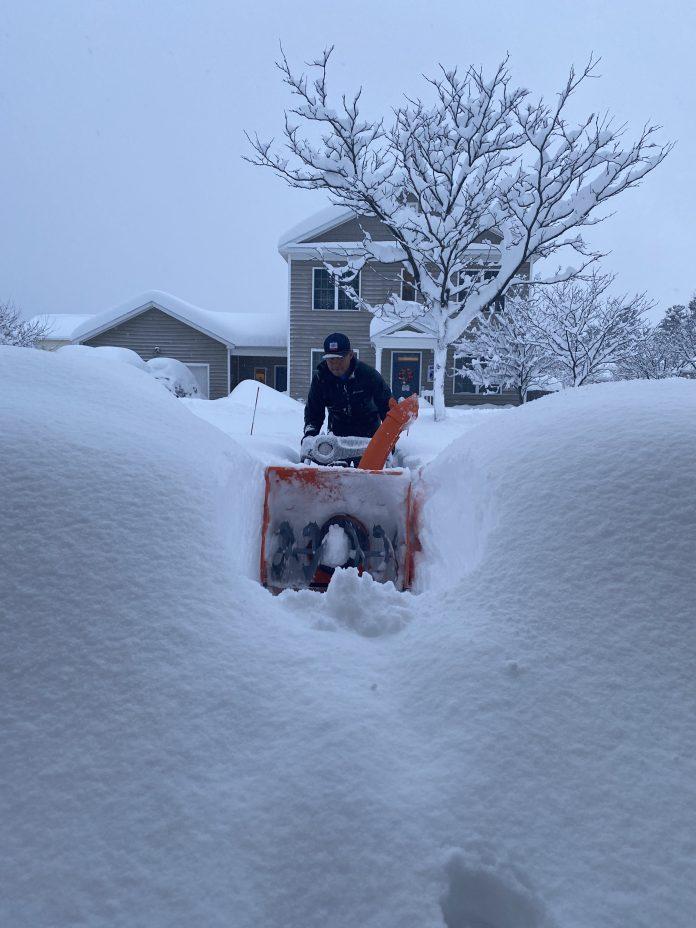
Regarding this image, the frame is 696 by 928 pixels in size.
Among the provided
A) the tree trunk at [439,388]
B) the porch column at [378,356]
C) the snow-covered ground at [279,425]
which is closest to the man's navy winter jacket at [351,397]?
the snow-covered ground at [279,425]

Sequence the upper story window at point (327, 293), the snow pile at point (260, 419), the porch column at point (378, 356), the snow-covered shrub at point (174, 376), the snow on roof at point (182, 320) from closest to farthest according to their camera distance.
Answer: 1. the snow pile at point (260, 419)
2. the snow-covered shrub at point (174, 376)
3. the porch column at point (378, 356)
4. the upper story window at point (327, 293)
5. the snow on roof at point (182, 320)

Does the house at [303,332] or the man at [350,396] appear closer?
the man at [350,396]

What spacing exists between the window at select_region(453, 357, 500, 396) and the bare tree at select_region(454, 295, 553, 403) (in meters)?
0.37

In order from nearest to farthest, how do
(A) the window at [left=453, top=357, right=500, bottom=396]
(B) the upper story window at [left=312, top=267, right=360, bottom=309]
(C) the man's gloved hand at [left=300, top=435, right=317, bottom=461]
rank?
(C) the man's gloved hand at [left=300, top=435, right=317, bottom=461] → (B) the upper story window at [left=312, top=267, right=360, bottom=309] → (A) the window at [left=453, top=357, right=500, bottom=396]

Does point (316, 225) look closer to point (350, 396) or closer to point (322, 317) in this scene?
point (322, 317)

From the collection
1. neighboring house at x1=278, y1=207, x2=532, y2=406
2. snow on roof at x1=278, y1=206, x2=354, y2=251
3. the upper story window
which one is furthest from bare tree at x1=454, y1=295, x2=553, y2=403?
snow on roof at x1=278, y1=206, x2=354, y2=251

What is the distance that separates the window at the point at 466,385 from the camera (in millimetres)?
19625

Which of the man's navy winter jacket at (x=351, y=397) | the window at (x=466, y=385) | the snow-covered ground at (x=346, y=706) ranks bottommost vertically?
the snow-covered ground at (x=346, y=706)

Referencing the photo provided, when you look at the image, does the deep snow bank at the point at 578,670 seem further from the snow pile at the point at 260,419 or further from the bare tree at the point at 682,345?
the bare tree at the point at 682,345

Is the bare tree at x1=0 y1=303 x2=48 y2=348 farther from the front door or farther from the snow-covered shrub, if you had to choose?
the front door

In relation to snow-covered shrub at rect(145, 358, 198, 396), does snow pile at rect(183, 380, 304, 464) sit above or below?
below

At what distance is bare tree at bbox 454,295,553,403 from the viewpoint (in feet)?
56.9

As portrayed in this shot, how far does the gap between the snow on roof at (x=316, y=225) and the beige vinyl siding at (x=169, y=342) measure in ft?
14.8

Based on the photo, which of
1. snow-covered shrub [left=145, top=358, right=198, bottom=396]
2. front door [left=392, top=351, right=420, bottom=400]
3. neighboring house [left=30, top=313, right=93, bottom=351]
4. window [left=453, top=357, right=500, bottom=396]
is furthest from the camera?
neighboring house [left=30, top=313, right=93, bottom=351]
